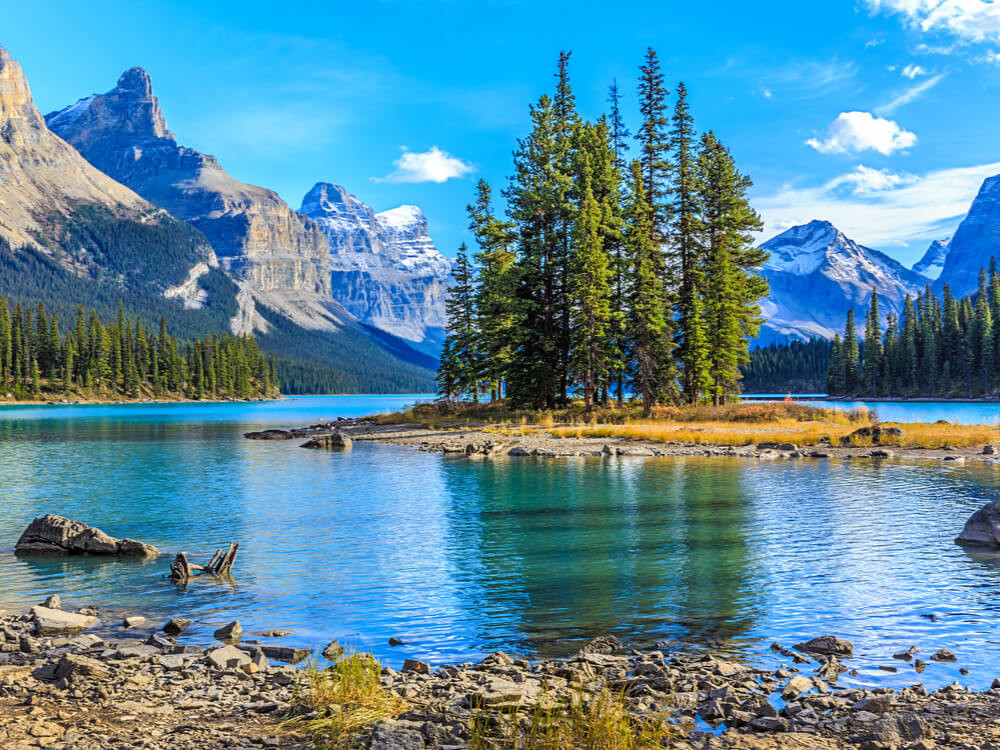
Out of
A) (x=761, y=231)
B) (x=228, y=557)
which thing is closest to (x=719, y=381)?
(x=761, y=231)

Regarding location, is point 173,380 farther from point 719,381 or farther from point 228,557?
point 228,557

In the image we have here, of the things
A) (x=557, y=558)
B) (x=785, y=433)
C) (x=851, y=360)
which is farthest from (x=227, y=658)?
(x=851, y=360)

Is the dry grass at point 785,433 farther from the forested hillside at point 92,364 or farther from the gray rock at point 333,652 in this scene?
the forested hillside at point 92,364

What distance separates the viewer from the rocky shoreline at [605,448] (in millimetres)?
39250

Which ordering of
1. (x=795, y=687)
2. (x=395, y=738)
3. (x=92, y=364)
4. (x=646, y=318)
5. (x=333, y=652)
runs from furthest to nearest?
1. (x=92, y=364)
2. (x=646, y=318)
3. (x=333, y=652)
4. (x=795, y=687)
5. (x=395, y=738)

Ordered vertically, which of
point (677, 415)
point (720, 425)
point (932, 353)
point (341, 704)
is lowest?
point (341, 704)

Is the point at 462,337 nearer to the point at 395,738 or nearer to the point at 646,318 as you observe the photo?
the point at 646,318

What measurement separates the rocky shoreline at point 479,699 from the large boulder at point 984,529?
29.4ft

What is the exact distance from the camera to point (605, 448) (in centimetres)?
4216

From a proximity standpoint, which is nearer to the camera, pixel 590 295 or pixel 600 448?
pixel 600 448

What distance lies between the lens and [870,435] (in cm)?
4334

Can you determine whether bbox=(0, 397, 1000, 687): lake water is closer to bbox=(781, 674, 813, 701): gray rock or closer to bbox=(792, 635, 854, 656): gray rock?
bbox=(792, 635, 854, 656): gray rock

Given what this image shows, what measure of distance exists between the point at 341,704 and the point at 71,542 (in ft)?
45.6

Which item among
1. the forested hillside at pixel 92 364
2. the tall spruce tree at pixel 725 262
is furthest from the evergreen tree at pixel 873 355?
the forested hillside at pixel 92 364
